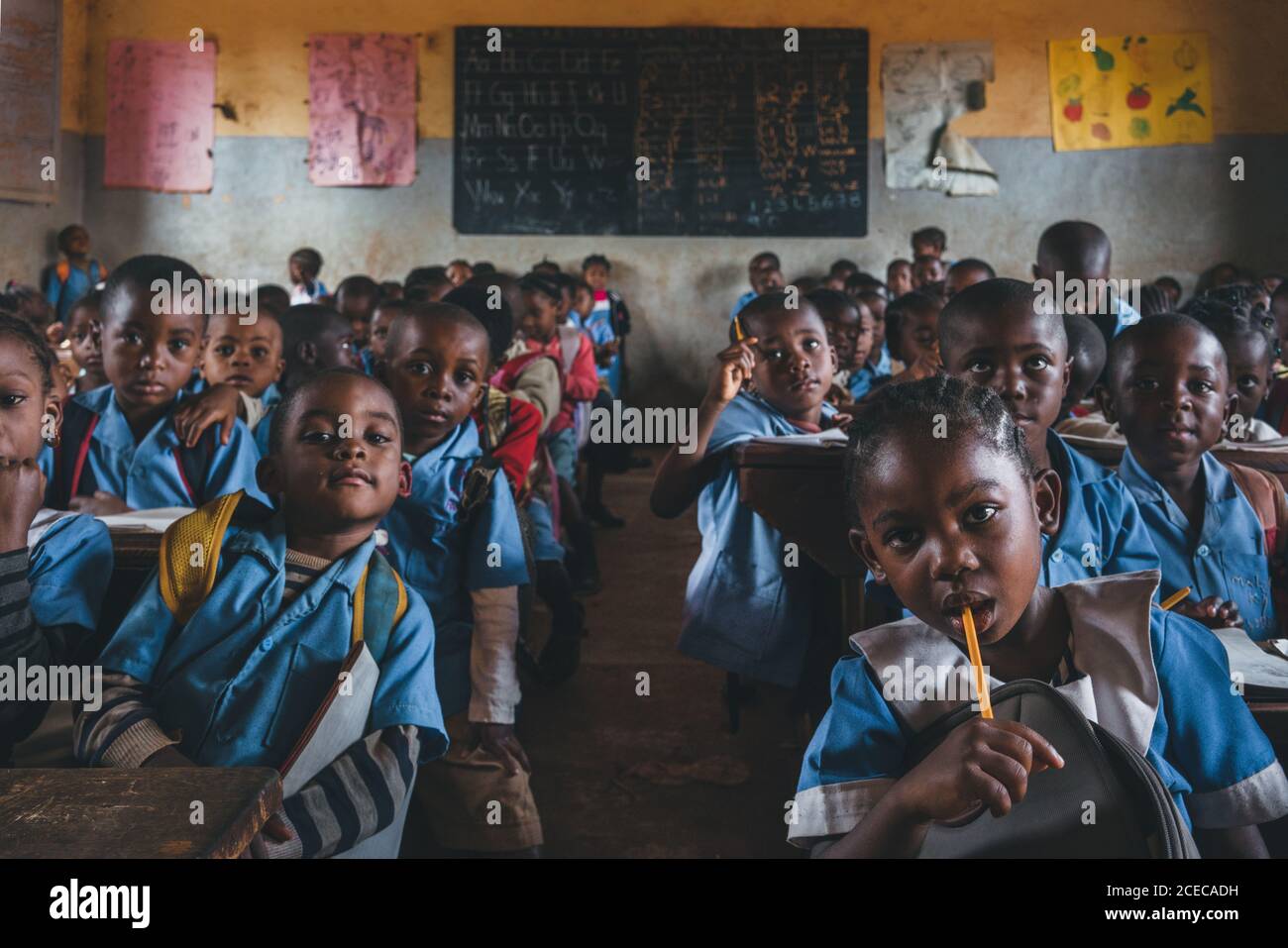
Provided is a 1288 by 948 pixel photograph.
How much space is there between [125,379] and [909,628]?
68.5 inches

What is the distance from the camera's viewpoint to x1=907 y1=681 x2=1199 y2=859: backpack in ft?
2.60

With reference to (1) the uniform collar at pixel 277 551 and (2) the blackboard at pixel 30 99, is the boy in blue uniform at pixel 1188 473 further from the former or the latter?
(2) the blackboard at pixel 30 99

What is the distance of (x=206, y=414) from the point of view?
6.73ft

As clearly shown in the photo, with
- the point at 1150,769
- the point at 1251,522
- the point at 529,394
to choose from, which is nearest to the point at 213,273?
the point at 529,394

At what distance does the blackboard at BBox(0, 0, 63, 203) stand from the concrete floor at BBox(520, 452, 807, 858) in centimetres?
572

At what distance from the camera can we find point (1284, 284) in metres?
3.77

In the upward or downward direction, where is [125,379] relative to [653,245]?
downward

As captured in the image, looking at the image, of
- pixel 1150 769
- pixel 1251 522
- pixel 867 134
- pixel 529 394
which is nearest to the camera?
pixel 1150 769

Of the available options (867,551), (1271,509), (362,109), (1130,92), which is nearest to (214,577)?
(867,551)

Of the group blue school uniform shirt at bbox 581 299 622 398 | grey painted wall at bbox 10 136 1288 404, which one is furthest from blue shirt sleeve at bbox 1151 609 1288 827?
grey painted wall at bbox 10 136 1288 404

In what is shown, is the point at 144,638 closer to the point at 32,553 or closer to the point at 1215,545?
the point at 32,553

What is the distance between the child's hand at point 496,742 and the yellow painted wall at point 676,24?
246 inches

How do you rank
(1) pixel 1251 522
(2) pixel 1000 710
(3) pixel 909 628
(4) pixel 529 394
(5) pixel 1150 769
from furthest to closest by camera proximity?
(4) pixel 529 394
(1) pixel 1251 522
(3) pixel 909 628
(2) pixel 1000 710
(5) pixel 1150 769
